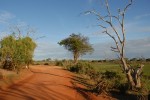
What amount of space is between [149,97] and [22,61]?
57.3 ft

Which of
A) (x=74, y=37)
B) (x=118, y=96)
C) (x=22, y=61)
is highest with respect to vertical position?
(x=74, y=37)

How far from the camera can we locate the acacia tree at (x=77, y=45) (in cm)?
7662

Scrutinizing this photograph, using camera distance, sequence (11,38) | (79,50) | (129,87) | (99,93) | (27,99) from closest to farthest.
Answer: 1. (27,99)
2. (99,93)
3. (129,87)
4. (11,38)
5. (79,50)

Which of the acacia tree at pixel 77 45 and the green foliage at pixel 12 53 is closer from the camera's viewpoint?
the green foliage at pixel 12 53

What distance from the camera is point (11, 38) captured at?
107 feet

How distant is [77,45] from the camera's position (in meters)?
75.8

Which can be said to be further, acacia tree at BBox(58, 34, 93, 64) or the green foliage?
acacia tree at BBox(58, 34, 93, 64)

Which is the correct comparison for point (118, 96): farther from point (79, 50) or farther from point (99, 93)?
point (79, 50)

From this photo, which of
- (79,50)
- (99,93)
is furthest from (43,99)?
(79,50)

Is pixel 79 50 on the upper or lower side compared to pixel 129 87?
upper

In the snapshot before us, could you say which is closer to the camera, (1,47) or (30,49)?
(1,47)

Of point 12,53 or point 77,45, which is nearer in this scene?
point 12,53

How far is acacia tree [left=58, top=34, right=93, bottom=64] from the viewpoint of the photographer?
76.6m

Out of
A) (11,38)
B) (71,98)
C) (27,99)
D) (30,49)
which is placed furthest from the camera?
(30,49)
